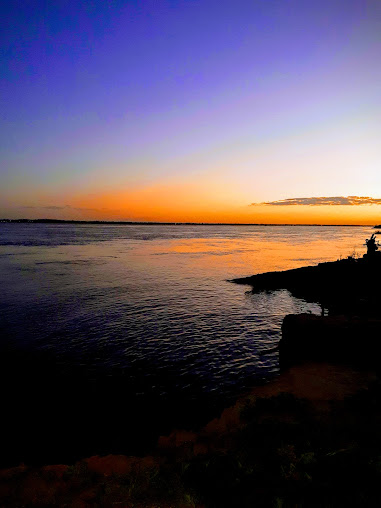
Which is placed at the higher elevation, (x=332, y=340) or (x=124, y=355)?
(x=332, y=340)

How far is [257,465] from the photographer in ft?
17.5

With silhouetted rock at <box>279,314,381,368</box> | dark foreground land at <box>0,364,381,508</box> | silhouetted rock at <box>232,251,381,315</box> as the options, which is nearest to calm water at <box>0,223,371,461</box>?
silhouetted rock at <box>279,314,381,368</box>

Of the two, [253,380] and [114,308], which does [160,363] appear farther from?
[114,308]

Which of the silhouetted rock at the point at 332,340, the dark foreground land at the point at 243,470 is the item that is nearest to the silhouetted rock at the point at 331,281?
the silhouetted rock at the point at 332,340

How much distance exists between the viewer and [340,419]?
7031 mm

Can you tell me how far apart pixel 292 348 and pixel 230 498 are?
28.0 feet

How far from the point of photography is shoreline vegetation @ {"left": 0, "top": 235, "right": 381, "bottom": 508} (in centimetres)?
479

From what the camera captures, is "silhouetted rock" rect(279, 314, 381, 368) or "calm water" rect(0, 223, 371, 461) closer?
"calm water" rect(0, 223, 371, 461)

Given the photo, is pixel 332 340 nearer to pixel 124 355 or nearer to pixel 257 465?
pixel 257 465

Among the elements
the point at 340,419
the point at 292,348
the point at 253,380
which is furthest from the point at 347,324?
the point at 340,419

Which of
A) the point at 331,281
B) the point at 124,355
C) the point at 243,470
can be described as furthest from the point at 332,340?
the point at 331,281

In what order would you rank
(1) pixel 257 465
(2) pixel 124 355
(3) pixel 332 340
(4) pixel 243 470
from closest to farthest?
(4) pixel 243 470
(1) pixel 257 465
(3) pixel 332 340
(2) pixel 124 355

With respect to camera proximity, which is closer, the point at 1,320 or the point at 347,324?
the point at 347,324

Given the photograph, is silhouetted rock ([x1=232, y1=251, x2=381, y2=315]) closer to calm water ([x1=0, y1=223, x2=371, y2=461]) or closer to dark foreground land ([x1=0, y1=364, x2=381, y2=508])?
calm water ([x1=0, y1=223, x2=371, y2=461])
